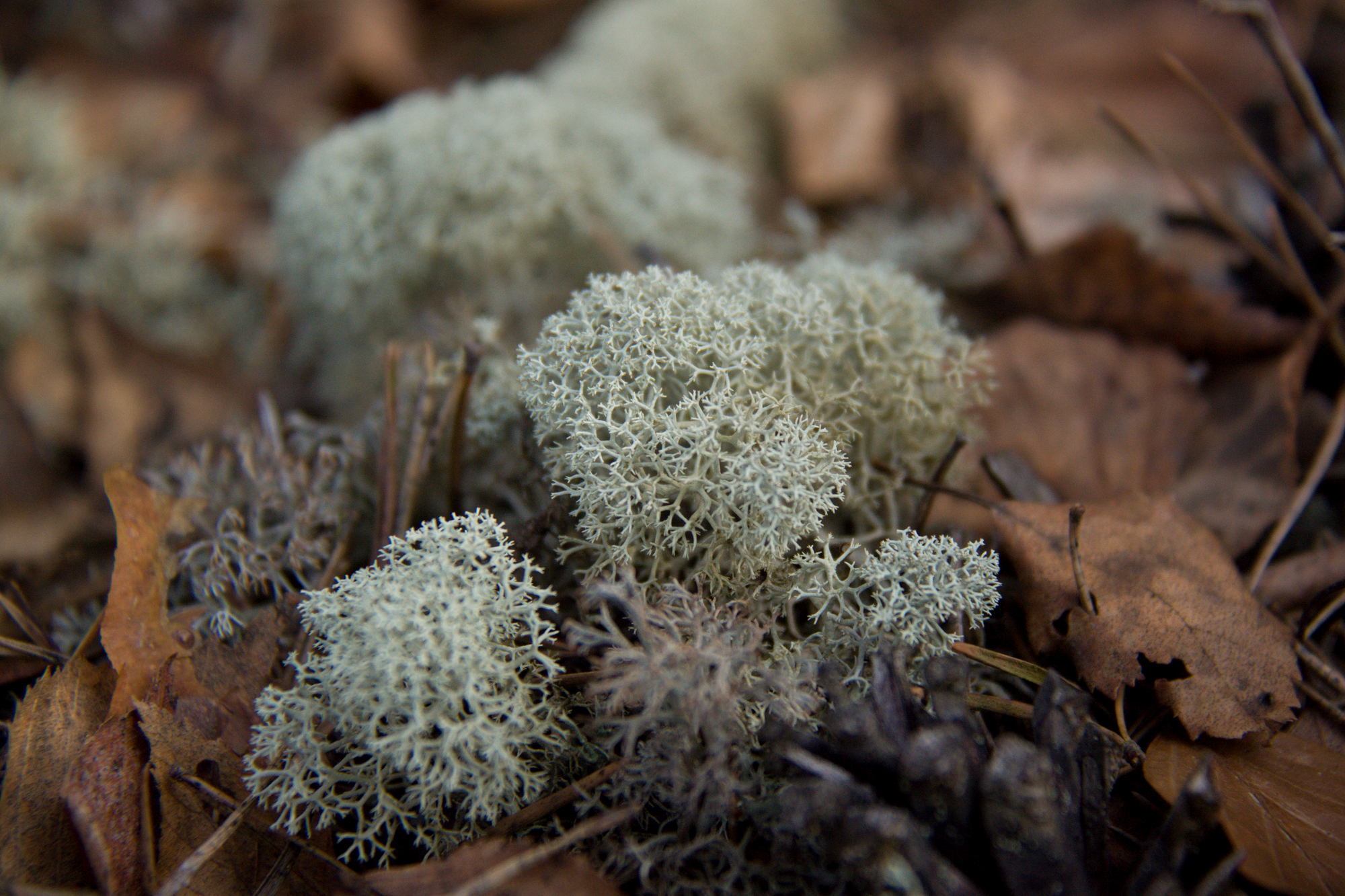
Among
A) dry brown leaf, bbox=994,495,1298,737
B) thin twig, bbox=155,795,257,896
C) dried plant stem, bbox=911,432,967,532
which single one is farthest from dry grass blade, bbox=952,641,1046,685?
thin twig, bbox=155,795,257,896

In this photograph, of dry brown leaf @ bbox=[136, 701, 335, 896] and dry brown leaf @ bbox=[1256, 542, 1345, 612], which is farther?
dry brown leaf @ bbox=[1256, 542, 1345, 612]

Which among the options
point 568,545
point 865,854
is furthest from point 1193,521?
point 568,545

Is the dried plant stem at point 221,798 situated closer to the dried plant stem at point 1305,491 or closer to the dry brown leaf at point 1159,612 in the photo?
the dry brown leaf at point 1159,612

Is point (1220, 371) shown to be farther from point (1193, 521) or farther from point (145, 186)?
point (145, 186)

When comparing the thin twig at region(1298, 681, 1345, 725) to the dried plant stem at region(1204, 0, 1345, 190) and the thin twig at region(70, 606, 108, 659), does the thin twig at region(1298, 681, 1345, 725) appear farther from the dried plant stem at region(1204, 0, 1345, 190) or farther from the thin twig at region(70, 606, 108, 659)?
the thin twig at region(70, 606, 108, 659)

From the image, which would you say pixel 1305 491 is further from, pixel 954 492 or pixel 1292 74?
pixel 1292 74

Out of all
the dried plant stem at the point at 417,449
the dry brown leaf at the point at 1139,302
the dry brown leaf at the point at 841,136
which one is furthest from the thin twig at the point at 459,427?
the dry brown leaf at the point at 841,136

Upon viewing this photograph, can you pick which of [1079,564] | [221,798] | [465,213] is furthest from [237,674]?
[1079,564]
